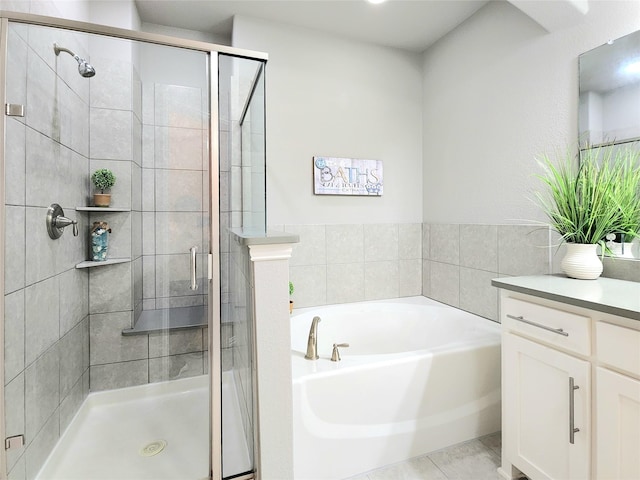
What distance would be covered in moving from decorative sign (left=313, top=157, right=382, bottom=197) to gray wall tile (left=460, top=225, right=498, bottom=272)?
0.77m

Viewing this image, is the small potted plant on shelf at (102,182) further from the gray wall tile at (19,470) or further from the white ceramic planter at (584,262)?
the white ceramic planter at (584,262)

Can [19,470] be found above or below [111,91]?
below

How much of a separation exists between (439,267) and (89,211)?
246 cm

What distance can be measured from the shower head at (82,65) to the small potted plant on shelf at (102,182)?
48 cm

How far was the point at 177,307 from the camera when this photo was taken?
167cm

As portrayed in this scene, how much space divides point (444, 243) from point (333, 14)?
192 centimetres

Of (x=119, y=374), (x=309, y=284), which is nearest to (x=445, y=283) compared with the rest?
(x=309, y=284)

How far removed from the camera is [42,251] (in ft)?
4.67

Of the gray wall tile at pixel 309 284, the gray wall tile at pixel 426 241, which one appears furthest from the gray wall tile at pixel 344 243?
the gray wall tile at pixel 426 241

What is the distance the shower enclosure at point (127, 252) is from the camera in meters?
1.30

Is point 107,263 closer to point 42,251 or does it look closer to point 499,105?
point 42,251

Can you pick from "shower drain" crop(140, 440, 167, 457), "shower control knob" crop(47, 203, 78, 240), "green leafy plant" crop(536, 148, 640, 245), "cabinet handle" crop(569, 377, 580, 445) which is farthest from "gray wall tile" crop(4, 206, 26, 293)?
"green leafy plant" crop(536, 148, 640, 245)

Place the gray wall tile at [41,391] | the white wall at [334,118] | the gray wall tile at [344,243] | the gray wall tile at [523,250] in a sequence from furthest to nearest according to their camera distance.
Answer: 1. the gray wall tile at [344,243]
2. the white wall at [334,118]
3. the gray wall tile at [523,250]
4. the gray wall tile at [41,391]

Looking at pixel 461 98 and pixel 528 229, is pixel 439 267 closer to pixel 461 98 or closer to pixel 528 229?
pixel 528 229
